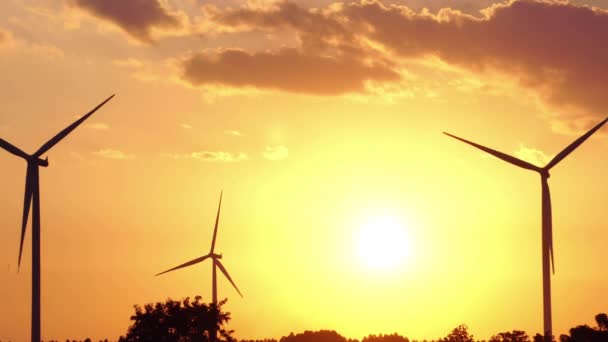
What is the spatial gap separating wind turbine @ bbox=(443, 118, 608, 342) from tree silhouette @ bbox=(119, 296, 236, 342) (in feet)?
167

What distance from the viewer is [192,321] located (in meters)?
178

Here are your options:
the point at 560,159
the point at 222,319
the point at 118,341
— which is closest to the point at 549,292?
the point at 560,159

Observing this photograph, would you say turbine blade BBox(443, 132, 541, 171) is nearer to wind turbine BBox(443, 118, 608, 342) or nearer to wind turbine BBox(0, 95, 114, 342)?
wind turbine BBox(443, 118, 608, 342)

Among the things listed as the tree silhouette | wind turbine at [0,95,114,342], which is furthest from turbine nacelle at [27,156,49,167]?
the tree silhouette

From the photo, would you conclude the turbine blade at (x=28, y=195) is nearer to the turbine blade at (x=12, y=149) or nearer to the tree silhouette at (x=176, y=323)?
the turbine blade at (x=12, y=149)

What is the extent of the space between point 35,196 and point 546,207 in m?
58.9

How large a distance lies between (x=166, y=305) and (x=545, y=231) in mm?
60082

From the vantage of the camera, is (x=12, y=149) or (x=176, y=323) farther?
(x=176, y=323)

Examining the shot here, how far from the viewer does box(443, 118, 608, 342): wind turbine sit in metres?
144

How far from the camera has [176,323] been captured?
177 meters

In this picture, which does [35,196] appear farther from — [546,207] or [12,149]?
[546,207]

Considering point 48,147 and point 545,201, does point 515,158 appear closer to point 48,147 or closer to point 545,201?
point 545,201

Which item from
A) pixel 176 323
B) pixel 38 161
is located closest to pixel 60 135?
pixel 38 161

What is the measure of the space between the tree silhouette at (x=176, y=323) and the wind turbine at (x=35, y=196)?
43.5 metres
